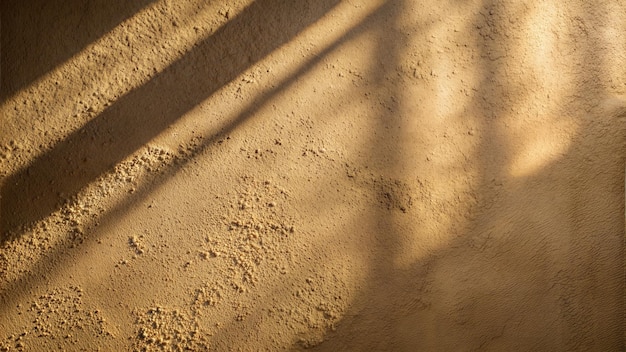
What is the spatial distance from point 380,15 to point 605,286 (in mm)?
2459

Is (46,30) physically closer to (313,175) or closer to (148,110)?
(148,110)

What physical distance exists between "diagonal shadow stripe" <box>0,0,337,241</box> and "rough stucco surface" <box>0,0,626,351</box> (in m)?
0.01

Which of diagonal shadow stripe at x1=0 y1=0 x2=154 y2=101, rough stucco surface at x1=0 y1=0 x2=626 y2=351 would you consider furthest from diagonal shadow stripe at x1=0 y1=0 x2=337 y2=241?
diagonal shadow stripe at x1=0 y1=0 x2=154 y2=101

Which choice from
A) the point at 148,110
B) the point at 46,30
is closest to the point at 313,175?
the point at 148,110

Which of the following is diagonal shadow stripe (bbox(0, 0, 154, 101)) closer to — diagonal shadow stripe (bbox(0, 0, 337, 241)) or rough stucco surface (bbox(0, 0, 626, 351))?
rough stucco surface (bbox(0, 0, 626, 351))

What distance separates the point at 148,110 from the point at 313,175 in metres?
1.12

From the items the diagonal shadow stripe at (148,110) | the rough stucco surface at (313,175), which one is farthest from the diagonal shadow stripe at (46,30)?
the diagonal shadow stripe at (148,110)

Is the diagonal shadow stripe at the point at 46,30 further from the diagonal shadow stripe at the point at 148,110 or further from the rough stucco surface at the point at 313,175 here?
the diagonal shadow stripe at the point at 148,110

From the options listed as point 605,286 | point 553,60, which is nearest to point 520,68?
point 553,60

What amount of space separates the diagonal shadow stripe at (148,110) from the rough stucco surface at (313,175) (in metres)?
0.01

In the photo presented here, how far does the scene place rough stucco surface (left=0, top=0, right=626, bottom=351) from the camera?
2.35m

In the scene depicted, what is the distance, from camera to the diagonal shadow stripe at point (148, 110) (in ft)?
7.64

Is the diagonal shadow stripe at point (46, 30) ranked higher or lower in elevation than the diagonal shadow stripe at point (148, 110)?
higher

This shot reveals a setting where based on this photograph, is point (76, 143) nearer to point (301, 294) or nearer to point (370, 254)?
point (301, 294)
